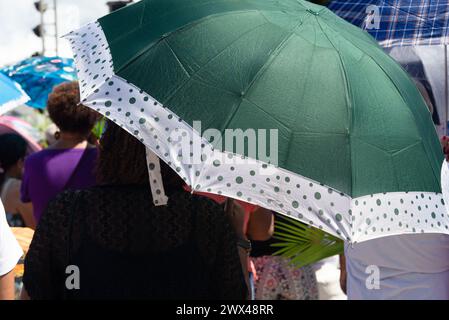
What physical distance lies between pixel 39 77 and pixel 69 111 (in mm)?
2955

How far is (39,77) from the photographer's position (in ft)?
23.0

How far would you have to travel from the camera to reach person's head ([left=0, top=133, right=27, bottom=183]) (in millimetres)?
5188

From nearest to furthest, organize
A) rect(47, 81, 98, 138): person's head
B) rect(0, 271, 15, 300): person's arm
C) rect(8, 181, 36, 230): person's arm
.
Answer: rect(0, 271, 15, 300): person's arm → rect(47, 81, 98, 138): person's head → rect(8, 181, 36, 230): person's arm

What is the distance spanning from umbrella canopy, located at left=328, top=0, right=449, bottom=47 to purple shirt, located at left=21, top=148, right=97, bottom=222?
1523mm

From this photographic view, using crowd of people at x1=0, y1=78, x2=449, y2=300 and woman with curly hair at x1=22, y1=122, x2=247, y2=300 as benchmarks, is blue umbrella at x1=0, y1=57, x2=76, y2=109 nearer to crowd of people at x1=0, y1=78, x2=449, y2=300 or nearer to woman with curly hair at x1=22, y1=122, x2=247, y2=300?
crowd of people at x1=0, y1=78, x2=449, y2=300

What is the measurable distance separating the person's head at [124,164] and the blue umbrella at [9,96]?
136 cm

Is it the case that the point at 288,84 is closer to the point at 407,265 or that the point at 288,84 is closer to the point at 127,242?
the point at 127,242

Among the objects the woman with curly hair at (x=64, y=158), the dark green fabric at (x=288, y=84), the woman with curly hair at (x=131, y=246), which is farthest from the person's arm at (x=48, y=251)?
the woman with curly hair at (x=64, y=158)

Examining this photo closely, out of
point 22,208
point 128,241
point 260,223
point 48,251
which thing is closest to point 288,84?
point 128,241

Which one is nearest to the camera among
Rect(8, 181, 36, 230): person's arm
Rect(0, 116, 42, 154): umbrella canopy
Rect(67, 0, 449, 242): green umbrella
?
Rect(67, 0, 449, 242): green umbrella

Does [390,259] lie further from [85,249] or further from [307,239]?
[85,249]

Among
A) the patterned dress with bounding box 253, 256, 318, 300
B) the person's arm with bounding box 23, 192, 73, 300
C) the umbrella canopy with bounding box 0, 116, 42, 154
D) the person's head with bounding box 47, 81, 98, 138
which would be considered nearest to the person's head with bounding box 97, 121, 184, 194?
the person's arm with bounding box 23, 192, 73, 300
